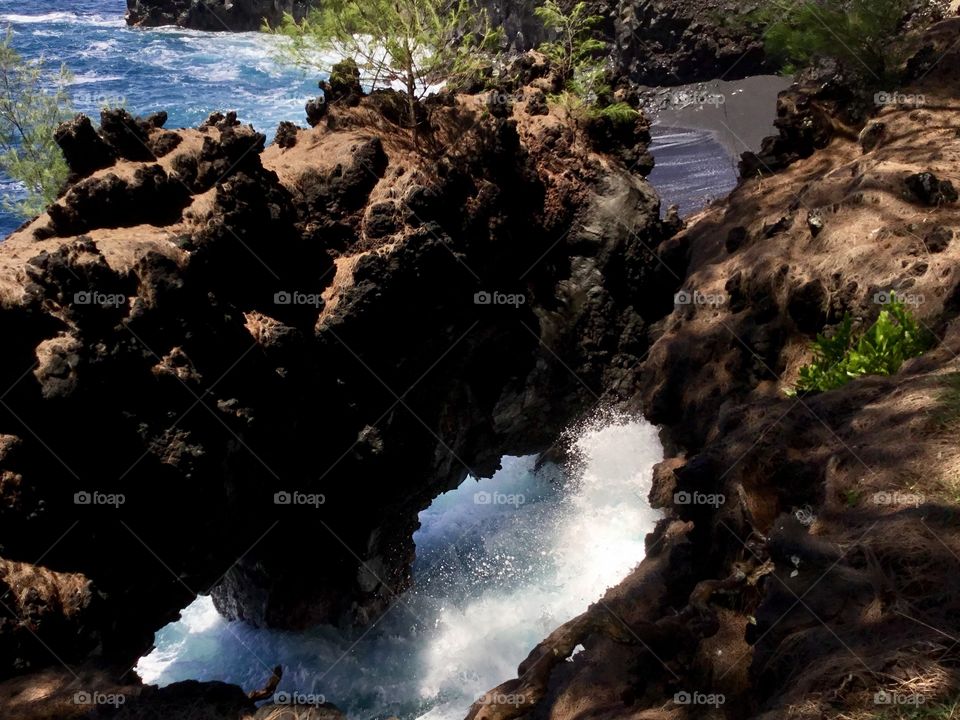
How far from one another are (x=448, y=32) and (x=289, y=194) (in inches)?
159

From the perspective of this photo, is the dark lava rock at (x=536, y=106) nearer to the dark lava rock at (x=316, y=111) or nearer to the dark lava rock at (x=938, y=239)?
the dark lava rock at (x=316, y=111)

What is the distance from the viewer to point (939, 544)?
421cm

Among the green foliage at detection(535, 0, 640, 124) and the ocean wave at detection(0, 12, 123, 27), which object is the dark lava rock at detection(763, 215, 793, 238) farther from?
the ocean wave at detection(0, 12, 123, 27)

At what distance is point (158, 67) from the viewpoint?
132 ft

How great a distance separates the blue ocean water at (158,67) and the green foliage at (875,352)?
81.6 feet

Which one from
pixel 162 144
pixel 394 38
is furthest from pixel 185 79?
pixel 162 144

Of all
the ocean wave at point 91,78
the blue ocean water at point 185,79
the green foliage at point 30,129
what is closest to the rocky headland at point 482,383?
the green foliage at point 30,129

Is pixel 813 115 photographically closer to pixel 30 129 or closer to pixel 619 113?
pixel 619 113

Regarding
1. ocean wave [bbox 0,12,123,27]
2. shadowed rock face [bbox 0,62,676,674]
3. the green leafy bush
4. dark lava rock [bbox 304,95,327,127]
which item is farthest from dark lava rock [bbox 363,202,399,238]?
ocean wave [bbox 0,12,123,27]

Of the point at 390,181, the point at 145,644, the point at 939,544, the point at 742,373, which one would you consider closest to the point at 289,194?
the point at 390,181

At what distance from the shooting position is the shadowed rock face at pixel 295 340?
7.31 metres

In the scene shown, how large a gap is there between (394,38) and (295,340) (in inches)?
200

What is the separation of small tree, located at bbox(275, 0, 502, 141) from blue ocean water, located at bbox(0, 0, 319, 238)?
689 inches

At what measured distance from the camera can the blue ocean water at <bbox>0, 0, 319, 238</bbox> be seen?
1313 inches
